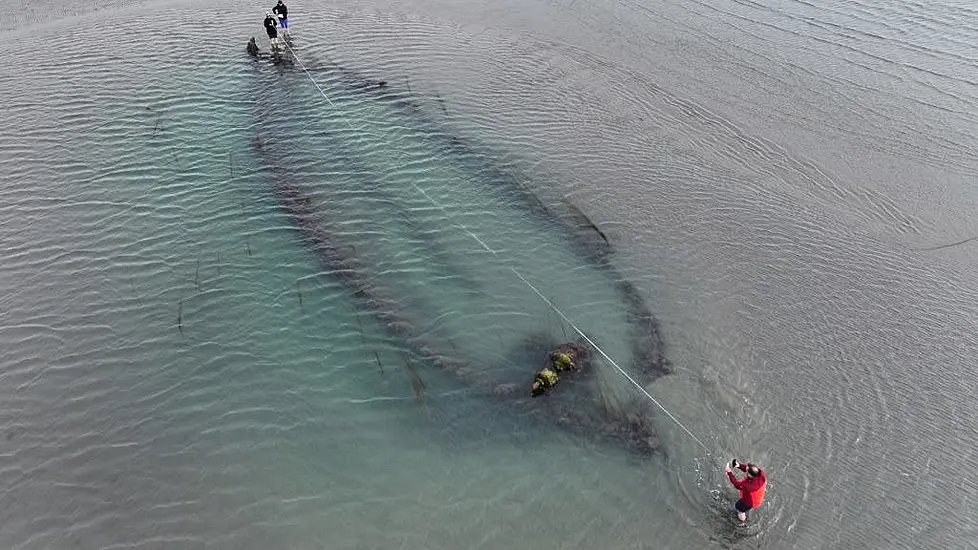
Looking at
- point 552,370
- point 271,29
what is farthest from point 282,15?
point 552,370

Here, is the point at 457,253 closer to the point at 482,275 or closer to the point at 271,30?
the point at 482,275

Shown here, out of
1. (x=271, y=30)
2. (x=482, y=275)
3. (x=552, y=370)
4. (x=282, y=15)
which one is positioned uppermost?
Result: (x=282, y=15)

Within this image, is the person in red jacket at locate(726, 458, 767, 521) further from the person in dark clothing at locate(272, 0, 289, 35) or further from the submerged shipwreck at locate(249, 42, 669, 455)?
the person in dark clothing at locate(272, 0, 289, 35)

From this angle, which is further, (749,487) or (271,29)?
(271,29)

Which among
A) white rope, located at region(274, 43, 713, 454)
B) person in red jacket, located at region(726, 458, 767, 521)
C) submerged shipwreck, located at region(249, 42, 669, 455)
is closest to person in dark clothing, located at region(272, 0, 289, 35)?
submerged shipwreck, located at region(249, 42, 669, 455)

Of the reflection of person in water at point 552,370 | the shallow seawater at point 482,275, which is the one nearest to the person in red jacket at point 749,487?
the shallow seawater at point 482,275

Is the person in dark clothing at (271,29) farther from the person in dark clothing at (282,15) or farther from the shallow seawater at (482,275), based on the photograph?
the shallow seawater at (482,275)

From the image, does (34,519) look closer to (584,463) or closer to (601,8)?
(584,463)
